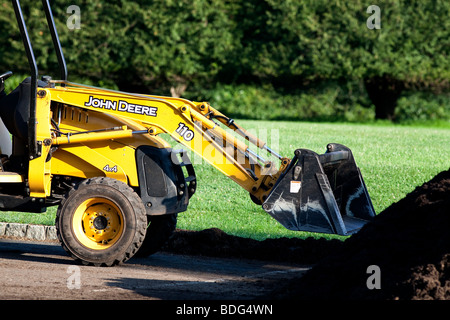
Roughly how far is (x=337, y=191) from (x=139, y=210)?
257cm

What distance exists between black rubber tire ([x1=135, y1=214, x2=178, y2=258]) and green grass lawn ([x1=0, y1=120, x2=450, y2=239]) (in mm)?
1792

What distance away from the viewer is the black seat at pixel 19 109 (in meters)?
8.33

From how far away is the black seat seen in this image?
8328 millimetres

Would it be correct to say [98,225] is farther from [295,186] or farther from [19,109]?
[295,186]

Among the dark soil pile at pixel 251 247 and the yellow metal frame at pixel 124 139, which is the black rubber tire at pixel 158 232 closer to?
the dark soil pile at pixel 251 247

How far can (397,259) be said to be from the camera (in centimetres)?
632

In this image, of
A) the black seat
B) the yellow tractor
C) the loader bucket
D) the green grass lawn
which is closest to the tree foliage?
the green grass lawn

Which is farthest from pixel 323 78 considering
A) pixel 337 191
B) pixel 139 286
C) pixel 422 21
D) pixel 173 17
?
pixel 139 286

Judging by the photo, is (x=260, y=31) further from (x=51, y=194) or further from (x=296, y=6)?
(x=51, y=194)

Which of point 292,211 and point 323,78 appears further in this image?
point 323,78

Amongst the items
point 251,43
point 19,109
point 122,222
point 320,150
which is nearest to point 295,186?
point 122,222

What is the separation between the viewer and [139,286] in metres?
7.10

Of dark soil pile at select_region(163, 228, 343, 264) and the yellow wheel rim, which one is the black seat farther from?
dark soil pile at select_region(163, 228, 343, 264)

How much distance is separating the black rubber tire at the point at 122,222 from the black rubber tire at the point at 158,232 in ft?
2.89
